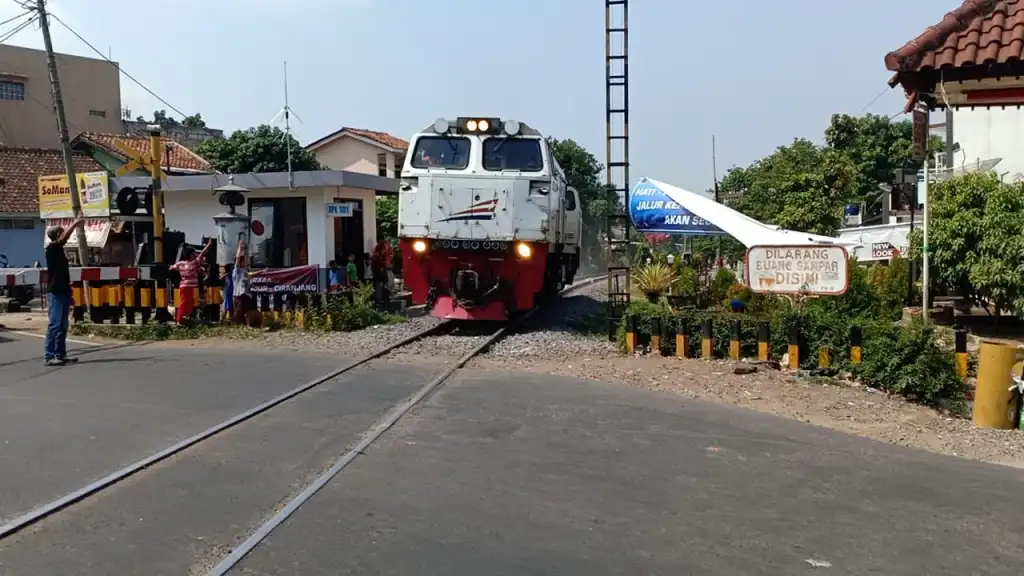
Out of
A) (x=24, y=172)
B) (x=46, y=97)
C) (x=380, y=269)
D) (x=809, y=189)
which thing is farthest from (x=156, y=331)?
(x=46, y=97)

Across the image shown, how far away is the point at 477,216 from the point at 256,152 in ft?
67.2

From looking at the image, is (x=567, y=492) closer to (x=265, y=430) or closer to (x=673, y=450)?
(x=673, y=450)

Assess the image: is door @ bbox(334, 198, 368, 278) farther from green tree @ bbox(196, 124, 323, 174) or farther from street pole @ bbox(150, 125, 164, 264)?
green tree @ bbox(196, 124, 323, 174)

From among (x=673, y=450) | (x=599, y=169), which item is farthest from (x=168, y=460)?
(x=599, y=169)

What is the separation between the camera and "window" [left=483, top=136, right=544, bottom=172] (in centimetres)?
1371

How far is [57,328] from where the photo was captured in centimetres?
1053

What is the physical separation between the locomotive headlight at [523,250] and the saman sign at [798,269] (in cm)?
354

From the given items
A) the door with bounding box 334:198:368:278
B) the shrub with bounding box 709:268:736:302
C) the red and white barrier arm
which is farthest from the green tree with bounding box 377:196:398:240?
the red and white barrier arm

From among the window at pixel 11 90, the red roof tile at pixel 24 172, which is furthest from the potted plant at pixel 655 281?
the window at pixel 11 90

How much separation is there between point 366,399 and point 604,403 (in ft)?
7.75

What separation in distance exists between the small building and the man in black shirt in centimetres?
705

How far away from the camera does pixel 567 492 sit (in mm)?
5547

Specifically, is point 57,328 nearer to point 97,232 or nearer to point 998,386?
point 998,386

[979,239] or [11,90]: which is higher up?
[11,90]
